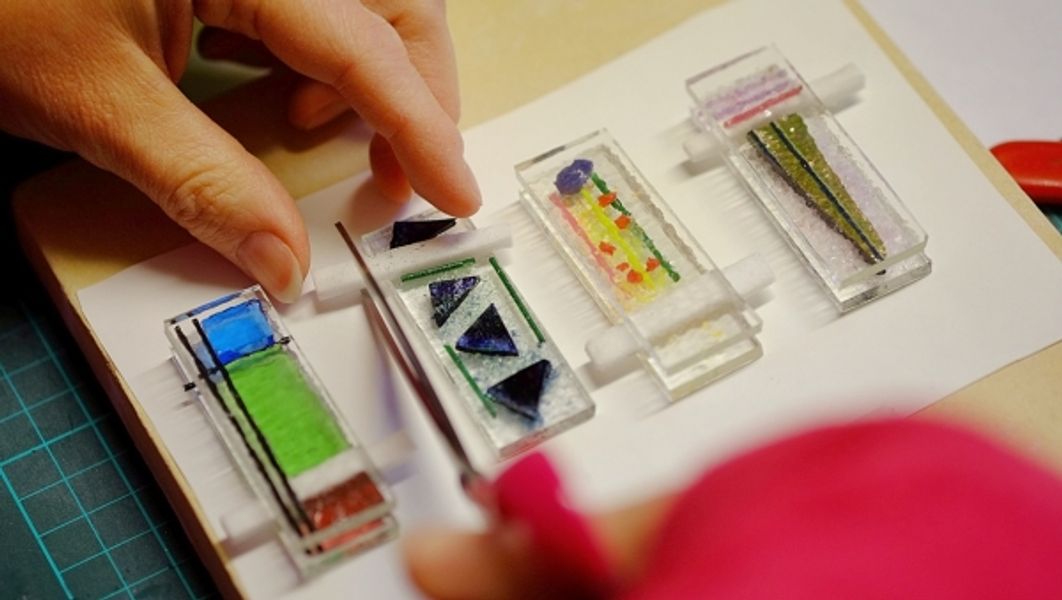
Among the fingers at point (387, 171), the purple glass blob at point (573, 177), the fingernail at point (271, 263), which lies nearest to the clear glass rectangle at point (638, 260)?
the purple glass blob at point (573, 177)

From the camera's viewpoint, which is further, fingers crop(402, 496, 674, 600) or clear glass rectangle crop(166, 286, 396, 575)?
clear glass rectangle crop(166, 286, 396, 575)

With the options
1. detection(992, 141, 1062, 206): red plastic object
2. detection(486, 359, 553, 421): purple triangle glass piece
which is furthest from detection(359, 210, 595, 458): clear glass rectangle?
detection(992, 141, 1062, 206): red plastic object

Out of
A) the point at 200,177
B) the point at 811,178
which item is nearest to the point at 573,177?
the point at 811,178

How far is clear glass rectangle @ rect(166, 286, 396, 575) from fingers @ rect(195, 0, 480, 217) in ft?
0.56

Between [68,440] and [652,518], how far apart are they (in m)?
0.56

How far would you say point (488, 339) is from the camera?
959mm

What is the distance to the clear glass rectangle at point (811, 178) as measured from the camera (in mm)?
996

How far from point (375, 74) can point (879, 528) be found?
0.57m

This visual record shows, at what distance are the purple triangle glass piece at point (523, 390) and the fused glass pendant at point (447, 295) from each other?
0.08 meters

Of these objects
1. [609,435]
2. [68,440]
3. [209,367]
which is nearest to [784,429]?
[609,435]

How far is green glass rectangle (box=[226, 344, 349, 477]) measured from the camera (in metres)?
0.89

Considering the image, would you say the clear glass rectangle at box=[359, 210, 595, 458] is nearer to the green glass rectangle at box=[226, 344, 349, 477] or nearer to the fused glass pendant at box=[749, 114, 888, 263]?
the green glass rectangle at box=[226, 344, 349, 477]

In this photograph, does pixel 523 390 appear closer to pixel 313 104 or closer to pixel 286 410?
pixel 286 410

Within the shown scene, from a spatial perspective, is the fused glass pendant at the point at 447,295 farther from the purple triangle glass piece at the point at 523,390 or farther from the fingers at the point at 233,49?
the fingers at the point at 233,49
